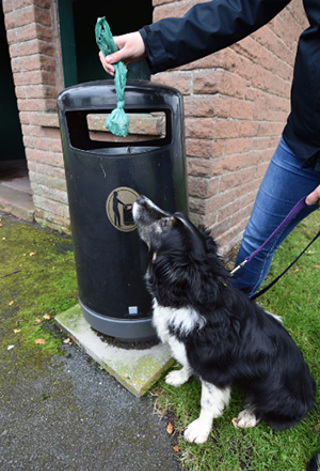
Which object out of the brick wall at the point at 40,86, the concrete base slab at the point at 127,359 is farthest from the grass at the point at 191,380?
the brick wall at the point at 40,86

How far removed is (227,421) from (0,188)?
510cm

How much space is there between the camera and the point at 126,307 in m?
1.64

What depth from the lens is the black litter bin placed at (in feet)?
4.25

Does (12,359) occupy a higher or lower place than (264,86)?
lower

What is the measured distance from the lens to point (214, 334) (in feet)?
4.42

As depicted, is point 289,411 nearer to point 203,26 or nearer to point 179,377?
point 179,377

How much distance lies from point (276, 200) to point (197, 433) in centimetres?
131

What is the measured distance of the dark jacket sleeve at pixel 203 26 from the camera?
46.7 inches

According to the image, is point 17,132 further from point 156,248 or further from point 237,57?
point 156,248

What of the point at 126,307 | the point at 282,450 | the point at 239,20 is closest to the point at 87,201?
the point at 126,307

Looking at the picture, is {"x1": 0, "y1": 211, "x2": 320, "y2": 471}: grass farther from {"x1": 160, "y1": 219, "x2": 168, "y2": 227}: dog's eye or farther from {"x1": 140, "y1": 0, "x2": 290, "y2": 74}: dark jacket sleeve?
{"x1": 140, "y1": 0, "x2": 290, "y2": 74}: dark jacket sleeve

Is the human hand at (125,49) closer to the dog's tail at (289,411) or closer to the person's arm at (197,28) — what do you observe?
the person's arm at (197,28)

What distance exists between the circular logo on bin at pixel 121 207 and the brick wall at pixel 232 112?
107cm

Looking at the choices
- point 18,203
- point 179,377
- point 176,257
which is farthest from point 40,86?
point 179,377
